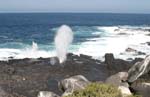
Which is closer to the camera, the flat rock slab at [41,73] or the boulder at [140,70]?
the boulder at [140,70]

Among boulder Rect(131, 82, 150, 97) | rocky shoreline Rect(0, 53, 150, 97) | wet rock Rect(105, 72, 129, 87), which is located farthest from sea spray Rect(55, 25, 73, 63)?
boulder Rect(131, 82, 150, 97)

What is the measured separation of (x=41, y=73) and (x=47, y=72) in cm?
73

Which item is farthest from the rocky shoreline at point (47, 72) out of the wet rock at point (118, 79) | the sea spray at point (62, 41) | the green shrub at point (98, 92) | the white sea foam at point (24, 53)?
the green shrub at point (98, 92)

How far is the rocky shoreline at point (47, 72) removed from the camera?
25397mm

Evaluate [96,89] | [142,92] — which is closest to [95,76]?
[142,92]

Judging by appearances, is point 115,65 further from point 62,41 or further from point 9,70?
point 62,41

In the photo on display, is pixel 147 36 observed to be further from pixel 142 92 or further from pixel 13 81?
pixel 142 92

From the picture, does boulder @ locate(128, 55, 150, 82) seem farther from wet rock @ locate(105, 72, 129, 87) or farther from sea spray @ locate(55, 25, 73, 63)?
sea spray @ locate(55, 25, 73, 63)

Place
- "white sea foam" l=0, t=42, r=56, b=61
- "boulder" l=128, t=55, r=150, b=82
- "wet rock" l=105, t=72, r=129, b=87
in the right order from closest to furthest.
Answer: "boulder" l=128, t=55, r=150, b=82 < "wet rock" l=105, t=72, r=129, b=87 < "white sea foam" l=0, t=42, r=56, b=61

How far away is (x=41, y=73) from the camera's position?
31203 millimetres

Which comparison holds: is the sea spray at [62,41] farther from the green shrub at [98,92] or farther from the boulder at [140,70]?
the green shrub at [98,92]

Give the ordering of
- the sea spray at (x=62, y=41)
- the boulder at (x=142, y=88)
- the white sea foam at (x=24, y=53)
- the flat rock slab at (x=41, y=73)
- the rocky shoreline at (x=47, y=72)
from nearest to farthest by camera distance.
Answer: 1. the boulder at (x=142, y=88)
2. the rocky shoreline at (x=47, y=72)
3. the flat rock slab at (x=41, y=73)
4. the sea spray at (x=62, y=41)
5. the white sea foam at (x=24, y=53)

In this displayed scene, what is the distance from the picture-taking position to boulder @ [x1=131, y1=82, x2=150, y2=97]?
19566mm

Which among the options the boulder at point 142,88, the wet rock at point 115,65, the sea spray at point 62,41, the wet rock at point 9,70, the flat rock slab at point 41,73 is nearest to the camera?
the boulder at point 142,88
